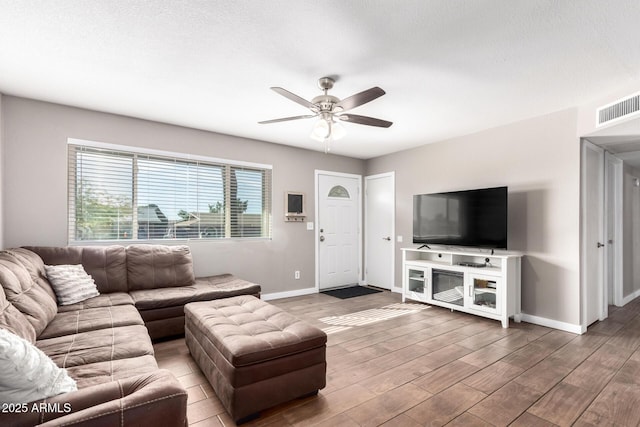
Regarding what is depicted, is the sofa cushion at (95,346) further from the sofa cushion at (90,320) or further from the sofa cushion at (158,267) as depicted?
the sofa cushion at (158,267)

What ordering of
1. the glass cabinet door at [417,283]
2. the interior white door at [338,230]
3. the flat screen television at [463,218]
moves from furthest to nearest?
the interior white door at [338,230]
the glass cabinet door at [417,283]
the flat screen television at [463,218]

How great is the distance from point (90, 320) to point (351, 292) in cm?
369

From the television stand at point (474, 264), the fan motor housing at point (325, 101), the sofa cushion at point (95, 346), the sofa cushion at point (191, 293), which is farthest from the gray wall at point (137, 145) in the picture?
the television stand at point (474, 264)

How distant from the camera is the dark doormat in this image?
4.97 m

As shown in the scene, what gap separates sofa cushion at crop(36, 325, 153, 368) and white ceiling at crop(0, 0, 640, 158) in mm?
2004

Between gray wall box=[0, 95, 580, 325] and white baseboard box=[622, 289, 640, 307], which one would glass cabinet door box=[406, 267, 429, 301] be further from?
white baseboard box=[622, 289, 640, 307]

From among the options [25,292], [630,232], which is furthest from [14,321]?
[630,232]

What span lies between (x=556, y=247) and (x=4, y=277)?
16.1 ft

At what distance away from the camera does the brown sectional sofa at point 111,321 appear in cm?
115

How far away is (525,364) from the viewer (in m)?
2.55

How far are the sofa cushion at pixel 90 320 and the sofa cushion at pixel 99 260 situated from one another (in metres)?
0.63

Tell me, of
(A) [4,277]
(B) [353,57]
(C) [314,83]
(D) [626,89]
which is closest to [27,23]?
(A) [4,277]

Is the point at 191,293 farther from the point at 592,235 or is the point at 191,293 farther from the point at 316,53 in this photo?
the point at 592,235

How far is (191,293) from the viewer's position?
3230 millimetres
